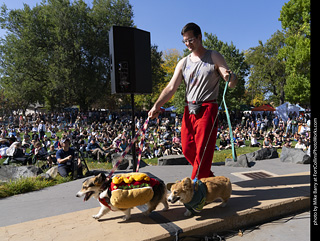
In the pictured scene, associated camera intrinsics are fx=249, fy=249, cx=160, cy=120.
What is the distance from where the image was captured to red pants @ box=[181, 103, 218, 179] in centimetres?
316

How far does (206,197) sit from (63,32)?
2848 centimetres

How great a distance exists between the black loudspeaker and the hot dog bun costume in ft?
8.11

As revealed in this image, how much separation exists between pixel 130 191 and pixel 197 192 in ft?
2.39

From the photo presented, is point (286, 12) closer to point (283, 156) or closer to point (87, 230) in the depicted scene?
point (283, 156)

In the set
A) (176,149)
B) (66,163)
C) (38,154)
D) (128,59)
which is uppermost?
(128,59)

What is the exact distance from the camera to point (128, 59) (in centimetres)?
485

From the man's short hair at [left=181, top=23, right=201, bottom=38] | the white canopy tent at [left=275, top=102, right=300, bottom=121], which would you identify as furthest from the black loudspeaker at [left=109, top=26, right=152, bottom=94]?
the white canopy tent at [left=275, top=102, right=300, bottom=121]

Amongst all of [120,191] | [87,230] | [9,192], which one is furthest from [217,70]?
[9,192]

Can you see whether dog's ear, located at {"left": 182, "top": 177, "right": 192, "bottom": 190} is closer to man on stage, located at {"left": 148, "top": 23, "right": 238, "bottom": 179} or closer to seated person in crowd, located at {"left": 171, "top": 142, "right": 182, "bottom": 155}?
man on stage, located at {"left": 148, "top": 23, "right": 238, "bottom": 179}

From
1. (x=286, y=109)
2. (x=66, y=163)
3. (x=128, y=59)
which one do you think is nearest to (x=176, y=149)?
(x=66, y=163)

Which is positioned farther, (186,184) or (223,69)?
(223,69)

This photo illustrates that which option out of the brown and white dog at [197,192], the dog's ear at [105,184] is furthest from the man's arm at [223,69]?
the dog's ear at [105,184]

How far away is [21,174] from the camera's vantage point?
21.4 feet

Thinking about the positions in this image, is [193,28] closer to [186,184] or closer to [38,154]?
[186,184]
